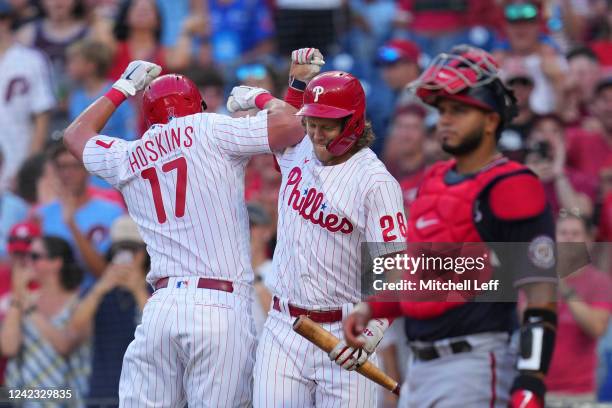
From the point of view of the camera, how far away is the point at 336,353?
5.17m

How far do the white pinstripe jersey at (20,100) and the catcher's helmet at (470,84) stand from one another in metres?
6.23

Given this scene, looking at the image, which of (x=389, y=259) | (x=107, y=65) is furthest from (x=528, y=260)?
(x=107, y=65)

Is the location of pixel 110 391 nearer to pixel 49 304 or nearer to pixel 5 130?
pixel 49 304

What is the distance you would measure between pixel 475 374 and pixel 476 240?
19.9 inches

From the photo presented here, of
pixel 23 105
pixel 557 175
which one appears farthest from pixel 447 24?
pixel 23 105

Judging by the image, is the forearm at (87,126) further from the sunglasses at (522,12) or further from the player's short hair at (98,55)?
the sunglasses at (522,12)

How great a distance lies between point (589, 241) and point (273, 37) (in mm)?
4112

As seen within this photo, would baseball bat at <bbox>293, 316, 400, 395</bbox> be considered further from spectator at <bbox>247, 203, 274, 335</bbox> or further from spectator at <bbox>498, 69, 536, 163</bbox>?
spectator at <bbox>498, 69, 536, 163</bbox>

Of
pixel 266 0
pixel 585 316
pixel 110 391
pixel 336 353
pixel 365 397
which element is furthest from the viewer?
pixel 266 0

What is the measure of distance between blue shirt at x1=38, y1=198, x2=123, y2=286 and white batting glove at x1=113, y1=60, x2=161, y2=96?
3042 millimetres

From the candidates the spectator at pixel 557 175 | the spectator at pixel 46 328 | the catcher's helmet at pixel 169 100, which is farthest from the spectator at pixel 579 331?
the spectator at pixel 46 328

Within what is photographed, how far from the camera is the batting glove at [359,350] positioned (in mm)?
5172

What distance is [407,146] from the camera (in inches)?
357

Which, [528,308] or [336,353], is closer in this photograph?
[528,308]
